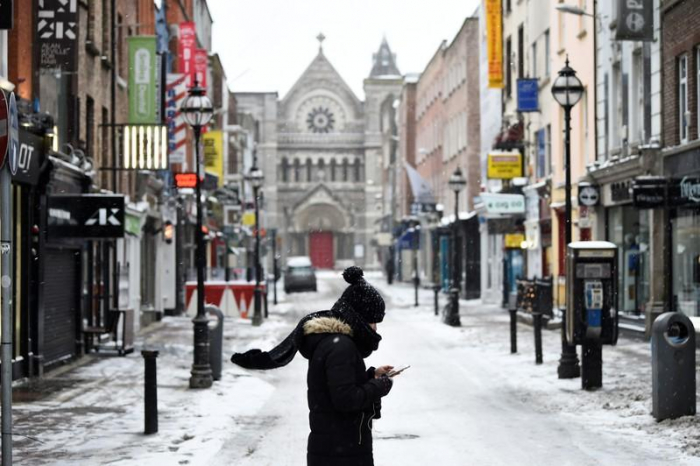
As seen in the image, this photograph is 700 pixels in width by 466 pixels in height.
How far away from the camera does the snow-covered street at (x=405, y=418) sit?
1111 centimetres

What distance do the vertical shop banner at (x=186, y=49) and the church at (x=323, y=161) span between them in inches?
2782

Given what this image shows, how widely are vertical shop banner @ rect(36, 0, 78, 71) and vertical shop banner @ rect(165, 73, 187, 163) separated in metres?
15.3

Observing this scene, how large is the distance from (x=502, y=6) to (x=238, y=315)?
1660 cm

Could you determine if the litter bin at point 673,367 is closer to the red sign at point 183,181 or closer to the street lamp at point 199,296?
the street lamp at point 199,296

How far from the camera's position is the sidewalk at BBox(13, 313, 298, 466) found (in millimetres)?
11242

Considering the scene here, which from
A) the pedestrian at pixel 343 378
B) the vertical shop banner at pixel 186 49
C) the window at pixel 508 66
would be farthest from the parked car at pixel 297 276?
the pedestrian at pixel 343 378

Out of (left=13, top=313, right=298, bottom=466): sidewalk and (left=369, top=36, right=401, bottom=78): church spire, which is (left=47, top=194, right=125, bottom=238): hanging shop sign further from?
(left=369, top=36, right=401, bottom=78): church spire

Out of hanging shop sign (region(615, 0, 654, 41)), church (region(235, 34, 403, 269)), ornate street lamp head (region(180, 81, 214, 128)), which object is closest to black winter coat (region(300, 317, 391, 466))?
ornate street lamp head (region(180, 81, 214, 128))

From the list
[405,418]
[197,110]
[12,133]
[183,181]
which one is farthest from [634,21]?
[12,133]

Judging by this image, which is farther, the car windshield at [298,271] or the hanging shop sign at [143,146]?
the car windshield at [298,271]

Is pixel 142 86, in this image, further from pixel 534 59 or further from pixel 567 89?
pixel 534 59

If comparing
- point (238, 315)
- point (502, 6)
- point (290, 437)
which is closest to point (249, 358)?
point (290, 437)

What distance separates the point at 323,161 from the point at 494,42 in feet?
236

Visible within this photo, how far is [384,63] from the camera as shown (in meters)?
124
